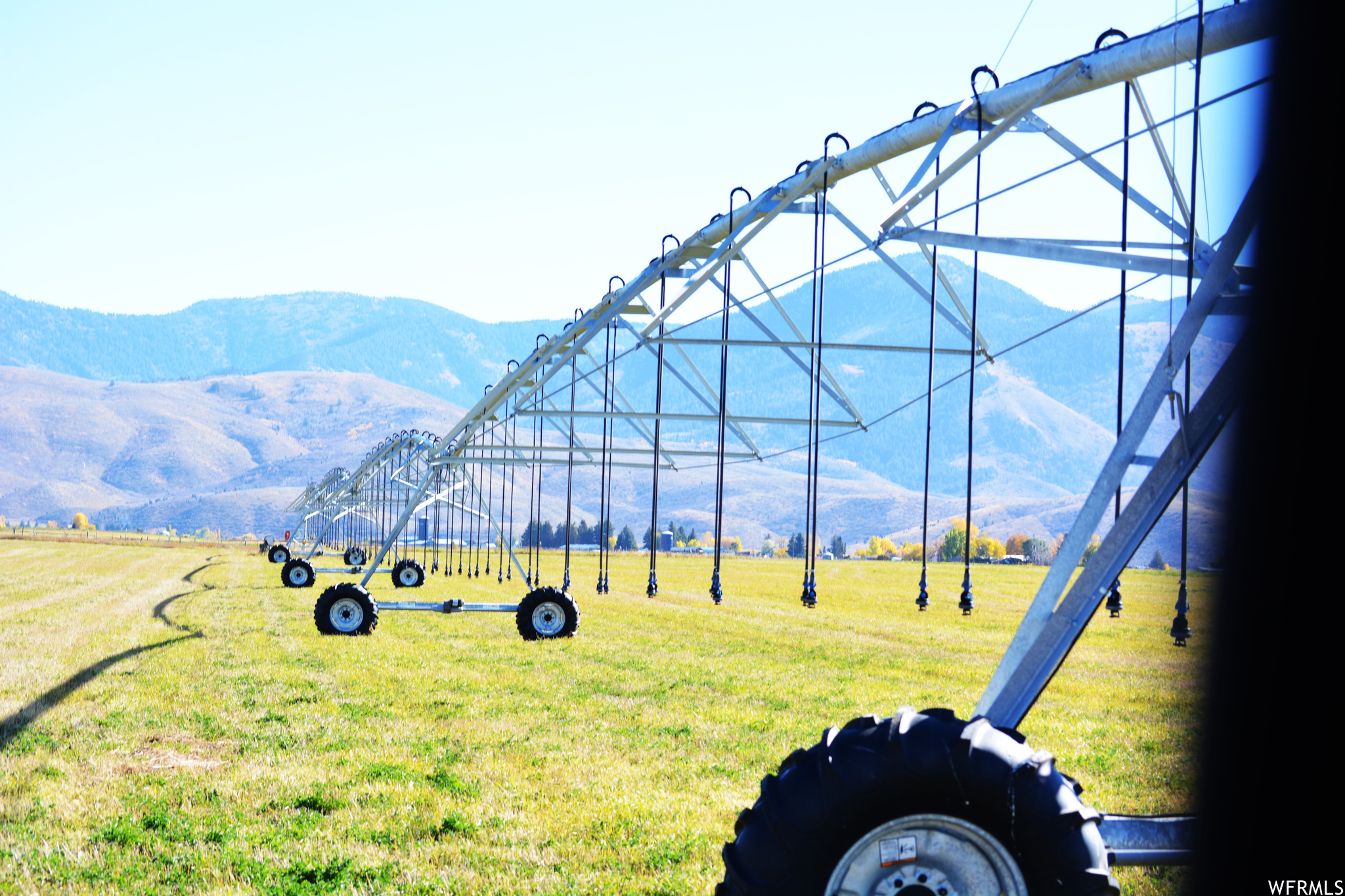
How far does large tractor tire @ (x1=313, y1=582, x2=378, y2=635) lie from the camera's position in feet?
59.8

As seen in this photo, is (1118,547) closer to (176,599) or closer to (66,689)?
(66,689)

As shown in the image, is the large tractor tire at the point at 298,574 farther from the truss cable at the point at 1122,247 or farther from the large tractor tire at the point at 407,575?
the truss cable at the point at 1122,247

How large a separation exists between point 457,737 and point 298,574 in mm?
24992

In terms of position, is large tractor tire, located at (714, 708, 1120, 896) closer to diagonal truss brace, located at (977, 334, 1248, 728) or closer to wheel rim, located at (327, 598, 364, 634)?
diagonal truss brace, located at (977, 334, 1248, 728)

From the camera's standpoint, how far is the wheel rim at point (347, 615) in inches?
721

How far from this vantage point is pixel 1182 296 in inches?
237

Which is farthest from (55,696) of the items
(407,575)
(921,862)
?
(407,575)

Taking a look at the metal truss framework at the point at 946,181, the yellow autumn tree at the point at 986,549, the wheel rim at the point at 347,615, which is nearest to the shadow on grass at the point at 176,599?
the wheel rim at the point at 347,615

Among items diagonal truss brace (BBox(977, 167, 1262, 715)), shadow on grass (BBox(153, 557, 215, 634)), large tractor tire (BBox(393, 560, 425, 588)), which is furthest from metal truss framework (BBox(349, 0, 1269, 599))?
large tractor tire (BBox(393, 560, 425, 588))

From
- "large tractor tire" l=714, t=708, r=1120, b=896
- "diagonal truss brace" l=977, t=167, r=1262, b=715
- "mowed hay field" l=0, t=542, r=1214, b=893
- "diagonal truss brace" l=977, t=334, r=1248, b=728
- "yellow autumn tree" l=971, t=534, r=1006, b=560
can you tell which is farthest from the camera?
"yellow autumn tree" l=971, t=534, r=1006, b=560

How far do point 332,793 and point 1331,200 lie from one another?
6382 mm

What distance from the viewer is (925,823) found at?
3.96m

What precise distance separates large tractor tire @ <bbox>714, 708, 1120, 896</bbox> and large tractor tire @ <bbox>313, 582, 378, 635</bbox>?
1515 cm

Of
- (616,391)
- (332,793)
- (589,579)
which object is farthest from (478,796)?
(589,579)
